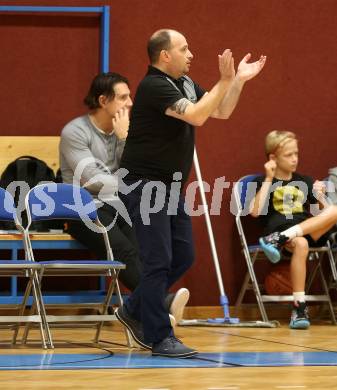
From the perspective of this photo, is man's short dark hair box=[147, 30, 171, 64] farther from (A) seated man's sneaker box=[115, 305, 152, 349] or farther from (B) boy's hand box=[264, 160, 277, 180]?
(B) boy's hand box=[264, 160, 277, 180]

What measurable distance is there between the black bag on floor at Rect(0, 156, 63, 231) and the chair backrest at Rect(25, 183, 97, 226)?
2.48 ft

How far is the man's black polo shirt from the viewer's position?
4.32 meters

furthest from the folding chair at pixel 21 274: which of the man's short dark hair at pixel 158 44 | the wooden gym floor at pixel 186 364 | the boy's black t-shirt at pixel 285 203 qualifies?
the boy's black t-shirt at pixel 285 203

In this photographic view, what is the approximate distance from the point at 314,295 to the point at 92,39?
8.03 feet

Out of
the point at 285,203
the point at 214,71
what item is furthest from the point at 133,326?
the point at 214,71

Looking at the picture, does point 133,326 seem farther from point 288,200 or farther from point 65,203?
point 288,200

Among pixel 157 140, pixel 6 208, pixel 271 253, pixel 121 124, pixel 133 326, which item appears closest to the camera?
pixel 157 140

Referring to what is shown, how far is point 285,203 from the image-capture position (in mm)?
6625

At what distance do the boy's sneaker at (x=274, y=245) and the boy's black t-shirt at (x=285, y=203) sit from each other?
0.23 meters

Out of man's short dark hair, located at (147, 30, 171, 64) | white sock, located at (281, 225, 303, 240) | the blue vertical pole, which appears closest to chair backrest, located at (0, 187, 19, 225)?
man's short dark hair, located at (147, 30, 171, 64)

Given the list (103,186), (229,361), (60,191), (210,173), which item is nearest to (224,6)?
(210,173)

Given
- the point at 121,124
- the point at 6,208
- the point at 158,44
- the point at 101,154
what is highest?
the point at 158,44

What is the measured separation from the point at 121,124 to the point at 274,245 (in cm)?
136

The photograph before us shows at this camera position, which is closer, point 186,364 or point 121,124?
point 186,364
